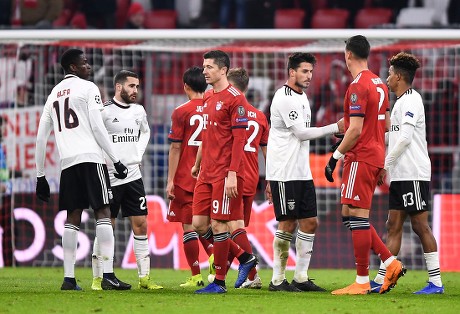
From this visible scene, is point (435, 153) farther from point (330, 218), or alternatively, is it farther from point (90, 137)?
point (90, 137)

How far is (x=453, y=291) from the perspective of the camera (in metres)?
10.4

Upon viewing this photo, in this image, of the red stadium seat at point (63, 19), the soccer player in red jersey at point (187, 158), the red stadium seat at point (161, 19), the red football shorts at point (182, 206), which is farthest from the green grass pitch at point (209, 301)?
the red stadium seat at point (161, 19)

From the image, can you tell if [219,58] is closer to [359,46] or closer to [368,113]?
[359,46]

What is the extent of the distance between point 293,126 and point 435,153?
235 inches

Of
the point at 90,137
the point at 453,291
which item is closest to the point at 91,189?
the point at 90,137

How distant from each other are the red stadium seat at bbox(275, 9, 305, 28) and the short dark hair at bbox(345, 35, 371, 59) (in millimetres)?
10443

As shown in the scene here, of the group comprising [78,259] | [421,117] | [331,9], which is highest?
[331,9]

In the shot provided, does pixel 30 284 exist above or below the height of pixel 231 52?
below

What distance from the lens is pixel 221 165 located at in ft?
31.6

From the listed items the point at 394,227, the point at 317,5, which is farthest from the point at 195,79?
the point at 317,5

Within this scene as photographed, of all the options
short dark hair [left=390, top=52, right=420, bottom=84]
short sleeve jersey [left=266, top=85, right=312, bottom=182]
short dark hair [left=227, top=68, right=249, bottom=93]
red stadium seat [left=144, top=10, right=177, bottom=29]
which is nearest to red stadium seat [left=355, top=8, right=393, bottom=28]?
red stadium seat [left=144, top=10, right=177, bottom=29]

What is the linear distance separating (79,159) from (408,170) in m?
2.99

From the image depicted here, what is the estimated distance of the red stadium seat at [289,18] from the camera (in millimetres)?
20141

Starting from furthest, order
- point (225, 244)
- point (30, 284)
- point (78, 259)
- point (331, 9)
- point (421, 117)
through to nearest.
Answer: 1. point (331, 9)
2. point (78, 259)
3. point (30, 284)
4. point (421, 117)
5. point (225, 244)
